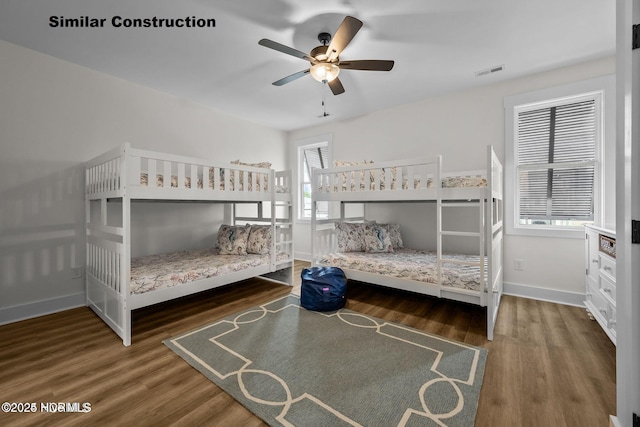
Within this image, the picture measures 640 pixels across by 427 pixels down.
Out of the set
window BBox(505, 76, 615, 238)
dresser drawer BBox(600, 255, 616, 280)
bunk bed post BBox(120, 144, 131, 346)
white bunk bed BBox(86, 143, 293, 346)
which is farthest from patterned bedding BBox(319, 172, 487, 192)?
bunk bed post BBox(120, 144, 131, 346)

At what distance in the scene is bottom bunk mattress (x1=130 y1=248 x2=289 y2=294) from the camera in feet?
7.45

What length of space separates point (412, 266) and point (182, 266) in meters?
2.31

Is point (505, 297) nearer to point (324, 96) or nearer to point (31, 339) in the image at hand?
point (324, 96)

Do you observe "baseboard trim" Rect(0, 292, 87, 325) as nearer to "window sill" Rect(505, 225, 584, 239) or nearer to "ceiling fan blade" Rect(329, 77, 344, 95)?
"ceiling fan blade" Rect(329, 77, 344, 95)

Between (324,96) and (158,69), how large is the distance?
6.48 feet

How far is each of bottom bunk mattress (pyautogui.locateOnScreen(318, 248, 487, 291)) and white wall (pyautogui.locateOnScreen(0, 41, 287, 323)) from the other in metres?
2.46

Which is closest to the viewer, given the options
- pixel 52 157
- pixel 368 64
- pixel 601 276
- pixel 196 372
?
pixel 196 372

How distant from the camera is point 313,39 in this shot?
245 cm

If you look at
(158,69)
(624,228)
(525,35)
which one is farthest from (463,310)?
(158,69)

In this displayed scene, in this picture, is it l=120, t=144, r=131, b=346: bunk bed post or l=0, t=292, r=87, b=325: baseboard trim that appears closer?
l=120, t=144, r=131, b=346: bunk bed post

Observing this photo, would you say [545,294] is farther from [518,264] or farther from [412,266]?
[412,266]

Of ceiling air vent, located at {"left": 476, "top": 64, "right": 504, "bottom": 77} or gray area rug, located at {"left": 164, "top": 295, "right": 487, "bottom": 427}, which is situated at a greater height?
ceiling air vent, located at {"left": 476, "top": 64, "right": 504, "bottom": 77}

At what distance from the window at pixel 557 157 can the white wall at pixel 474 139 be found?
0.11 m

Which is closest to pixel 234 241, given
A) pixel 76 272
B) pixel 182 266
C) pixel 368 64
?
pixel 182 266
